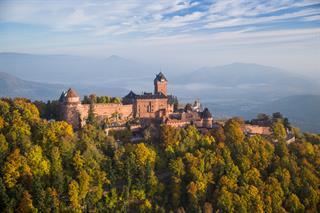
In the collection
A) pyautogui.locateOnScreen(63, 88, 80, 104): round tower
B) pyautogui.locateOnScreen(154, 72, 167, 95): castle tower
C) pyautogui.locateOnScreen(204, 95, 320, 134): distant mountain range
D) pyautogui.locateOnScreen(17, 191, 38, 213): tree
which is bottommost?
pyautogui.locateOnScreen(17, 191, 38, 213): tree

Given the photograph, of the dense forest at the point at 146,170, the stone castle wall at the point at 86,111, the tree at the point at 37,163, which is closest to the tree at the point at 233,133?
the dense forest at the point at 146,170

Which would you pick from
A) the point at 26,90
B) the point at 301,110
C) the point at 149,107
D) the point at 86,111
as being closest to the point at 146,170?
the point at 86,111

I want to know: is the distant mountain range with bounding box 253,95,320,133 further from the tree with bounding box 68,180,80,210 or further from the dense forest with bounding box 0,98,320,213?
the tree with bounding box 68,180,80,210

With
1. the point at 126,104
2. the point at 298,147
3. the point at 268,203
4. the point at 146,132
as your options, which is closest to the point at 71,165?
the point at 146,132

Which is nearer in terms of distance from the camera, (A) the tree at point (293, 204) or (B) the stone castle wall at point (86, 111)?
(A) the tree at point (293, 204)

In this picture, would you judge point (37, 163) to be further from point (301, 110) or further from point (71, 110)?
point (301, 110)

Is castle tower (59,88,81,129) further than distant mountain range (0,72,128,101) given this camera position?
No

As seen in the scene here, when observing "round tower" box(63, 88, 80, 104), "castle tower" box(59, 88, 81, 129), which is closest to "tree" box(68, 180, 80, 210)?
"castle tower" box(59, 88, 81, 129)

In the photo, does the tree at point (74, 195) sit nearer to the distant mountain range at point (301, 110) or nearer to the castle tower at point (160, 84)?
the castle tower at point (160, 84)

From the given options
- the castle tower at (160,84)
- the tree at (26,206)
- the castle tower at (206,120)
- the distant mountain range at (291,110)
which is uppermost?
the castle tower at (160,84)
